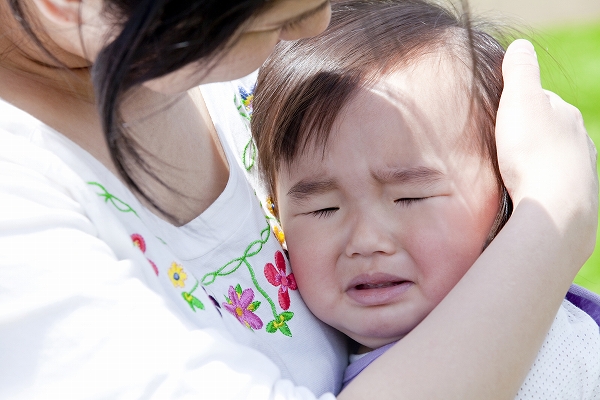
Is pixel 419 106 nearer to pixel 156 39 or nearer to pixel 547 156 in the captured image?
pixel 547 156

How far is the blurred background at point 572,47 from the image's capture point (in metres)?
3.35

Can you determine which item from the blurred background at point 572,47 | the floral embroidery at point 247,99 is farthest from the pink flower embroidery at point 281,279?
the blurred background at point 572,47

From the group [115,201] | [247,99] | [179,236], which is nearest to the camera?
[115,201]

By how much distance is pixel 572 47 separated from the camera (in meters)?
4.31

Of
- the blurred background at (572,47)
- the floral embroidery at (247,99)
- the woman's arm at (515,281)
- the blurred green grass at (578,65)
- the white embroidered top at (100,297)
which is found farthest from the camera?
the blurred green grass at (578,65)

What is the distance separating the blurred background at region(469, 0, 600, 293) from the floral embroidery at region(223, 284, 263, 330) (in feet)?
5.42

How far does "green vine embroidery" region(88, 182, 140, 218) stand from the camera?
92 centimetres

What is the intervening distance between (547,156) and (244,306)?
52cm

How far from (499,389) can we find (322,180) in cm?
49

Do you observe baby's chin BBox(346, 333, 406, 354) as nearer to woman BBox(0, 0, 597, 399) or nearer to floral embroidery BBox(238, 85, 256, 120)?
woman BBox(0, 0, 597, 399)

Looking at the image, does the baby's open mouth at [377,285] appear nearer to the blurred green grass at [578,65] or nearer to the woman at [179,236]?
the woman at [179,236]

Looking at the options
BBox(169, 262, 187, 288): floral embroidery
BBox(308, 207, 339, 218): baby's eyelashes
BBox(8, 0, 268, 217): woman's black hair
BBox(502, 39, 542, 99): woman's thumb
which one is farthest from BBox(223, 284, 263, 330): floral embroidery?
BBox(502, 39, 542, 99): woman's thumb

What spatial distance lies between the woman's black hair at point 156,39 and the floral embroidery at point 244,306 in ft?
1.14

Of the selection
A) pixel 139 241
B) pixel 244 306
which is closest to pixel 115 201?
pixel 139 241
